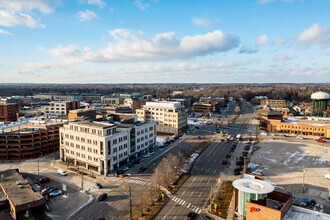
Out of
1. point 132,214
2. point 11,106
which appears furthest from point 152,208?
point 11,106

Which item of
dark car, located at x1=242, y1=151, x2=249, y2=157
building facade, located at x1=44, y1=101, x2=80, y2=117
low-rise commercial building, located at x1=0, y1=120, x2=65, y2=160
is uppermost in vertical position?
building facade, located at x1=44, y1=101, x2=80, y2=117

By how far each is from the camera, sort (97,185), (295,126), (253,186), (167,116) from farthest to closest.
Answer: (167,116), (295,126), (97,185), (253,186)

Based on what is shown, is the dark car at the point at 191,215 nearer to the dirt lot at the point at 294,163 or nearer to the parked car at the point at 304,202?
the parked car at the point at 304,202

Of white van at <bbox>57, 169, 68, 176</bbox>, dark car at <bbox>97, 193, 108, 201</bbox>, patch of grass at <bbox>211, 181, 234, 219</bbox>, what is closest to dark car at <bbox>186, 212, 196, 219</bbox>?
patch of grass at <bbox>211, 181, 234, 219</bbox>

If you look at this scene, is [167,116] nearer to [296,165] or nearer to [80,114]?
[80,114]

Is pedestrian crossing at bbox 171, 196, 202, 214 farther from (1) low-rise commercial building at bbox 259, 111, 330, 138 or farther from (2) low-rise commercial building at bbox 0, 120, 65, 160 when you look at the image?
(1) low-rise commercial building at bbox 259, 111, 330, 138

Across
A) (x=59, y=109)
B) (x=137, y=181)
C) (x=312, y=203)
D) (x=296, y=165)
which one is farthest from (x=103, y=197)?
(x=59, y=109)

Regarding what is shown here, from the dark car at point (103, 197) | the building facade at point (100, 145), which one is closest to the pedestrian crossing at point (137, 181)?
the building facade at point (100, 145)
